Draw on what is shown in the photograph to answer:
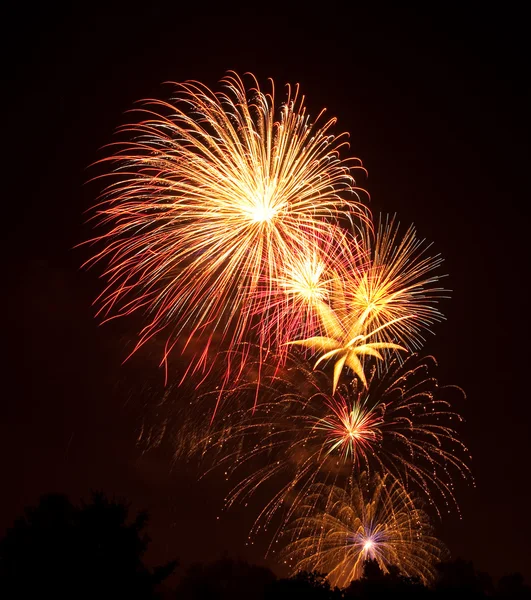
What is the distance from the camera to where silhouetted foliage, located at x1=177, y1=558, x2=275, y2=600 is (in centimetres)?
3753

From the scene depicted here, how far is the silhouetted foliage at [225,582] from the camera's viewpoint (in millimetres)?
37531

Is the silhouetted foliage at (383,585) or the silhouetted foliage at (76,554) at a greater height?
the silhouetted foliage at (383,585)

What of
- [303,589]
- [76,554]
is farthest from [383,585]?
[76,554]

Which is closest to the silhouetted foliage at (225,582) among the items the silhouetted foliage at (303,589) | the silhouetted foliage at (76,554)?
the silhouetted foliage at (303,589)

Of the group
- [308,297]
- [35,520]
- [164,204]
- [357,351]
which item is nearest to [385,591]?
[357,351]

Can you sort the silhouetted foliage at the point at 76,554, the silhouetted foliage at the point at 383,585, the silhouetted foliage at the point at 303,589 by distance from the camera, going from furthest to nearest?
1. the silhouetted foliage at the point at 383,585
2. the silhouetted foliage at the point at 303,589
3. the silhouetted foliage at the point at 76,554

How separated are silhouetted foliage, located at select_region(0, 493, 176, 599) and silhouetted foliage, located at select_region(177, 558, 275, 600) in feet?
41.8

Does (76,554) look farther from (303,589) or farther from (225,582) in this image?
(225,582)

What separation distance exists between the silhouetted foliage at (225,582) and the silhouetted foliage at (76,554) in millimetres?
12733

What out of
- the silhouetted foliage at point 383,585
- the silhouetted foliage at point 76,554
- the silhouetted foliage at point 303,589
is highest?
the silhouetted foliage at point 383,585

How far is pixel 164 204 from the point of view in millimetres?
27703

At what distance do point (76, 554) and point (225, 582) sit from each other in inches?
832

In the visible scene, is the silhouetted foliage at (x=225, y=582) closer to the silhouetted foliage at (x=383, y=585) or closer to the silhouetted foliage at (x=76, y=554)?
the silhouetted foliage at (x=383, y=585)

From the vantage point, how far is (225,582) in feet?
137
